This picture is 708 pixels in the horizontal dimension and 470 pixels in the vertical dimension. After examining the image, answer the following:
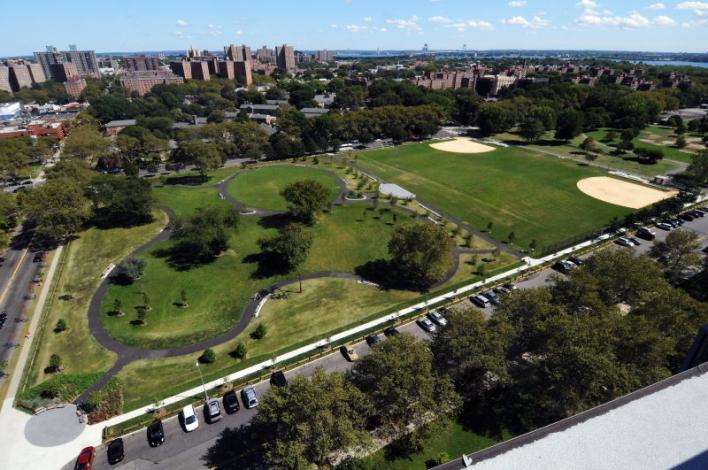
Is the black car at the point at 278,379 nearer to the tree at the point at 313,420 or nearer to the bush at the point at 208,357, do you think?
the bush at the point at 208,357

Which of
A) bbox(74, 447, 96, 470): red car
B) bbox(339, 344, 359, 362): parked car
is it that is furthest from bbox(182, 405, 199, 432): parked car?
bbox(339, 344, 359, 362): parked car

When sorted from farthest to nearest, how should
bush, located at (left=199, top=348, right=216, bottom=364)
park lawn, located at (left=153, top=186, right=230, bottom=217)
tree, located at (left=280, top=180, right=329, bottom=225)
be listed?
park lawn, located at (left=153, top=186, right=230, bottom=217) → tree, located at (left=280, top=180, right=329, bottom=225) → bush, located at (left=199, top=348, right=216, bottom=364)

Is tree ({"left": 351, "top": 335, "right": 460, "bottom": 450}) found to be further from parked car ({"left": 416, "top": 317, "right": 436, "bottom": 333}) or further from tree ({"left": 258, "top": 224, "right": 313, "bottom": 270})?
tree ({"left": 258, "top": 224, "right": 313, "bottom": 270})

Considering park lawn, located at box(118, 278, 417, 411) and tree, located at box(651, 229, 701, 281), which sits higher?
tree, located at box(651, 229, 701, 281)

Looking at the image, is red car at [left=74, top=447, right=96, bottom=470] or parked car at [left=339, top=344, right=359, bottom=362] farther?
parked car at [left=339, top=344, right=359, bottom=362]

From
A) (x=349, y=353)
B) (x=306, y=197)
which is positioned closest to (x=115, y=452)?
(x=349, y=353)

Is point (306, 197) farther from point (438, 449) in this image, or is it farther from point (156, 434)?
point (438, 449)
